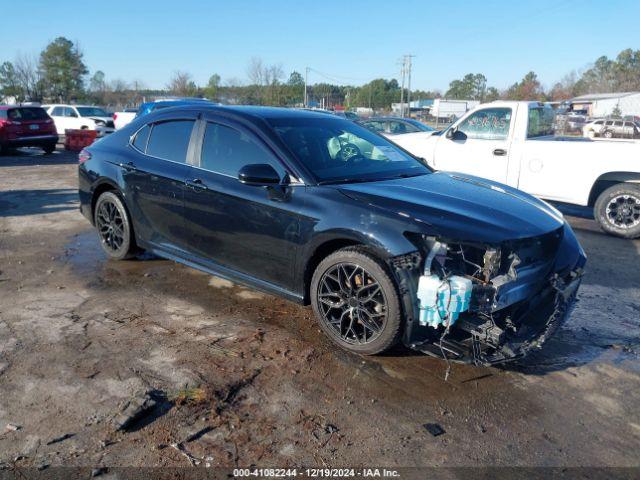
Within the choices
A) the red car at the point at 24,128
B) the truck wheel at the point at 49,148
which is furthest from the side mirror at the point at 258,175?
the truck wheel at the point at 49,148

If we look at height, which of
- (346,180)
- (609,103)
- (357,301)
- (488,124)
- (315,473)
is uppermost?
(609,103)

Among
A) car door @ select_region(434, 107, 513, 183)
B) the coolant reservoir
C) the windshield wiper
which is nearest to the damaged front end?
→ the coolant reservoir

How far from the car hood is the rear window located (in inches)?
672

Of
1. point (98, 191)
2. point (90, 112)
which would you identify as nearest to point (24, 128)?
point (90, 112)

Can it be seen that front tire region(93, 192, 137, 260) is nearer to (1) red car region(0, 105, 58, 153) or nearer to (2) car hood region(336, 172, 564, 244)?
(2) car hood region(336, 172, 564, 244)

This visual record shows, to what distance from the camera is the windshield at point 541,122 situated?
8414mm

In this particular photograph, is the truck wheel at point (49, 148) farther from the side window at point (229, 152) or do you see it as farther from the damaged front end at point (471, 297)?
the damaged front end at point (471, 297)

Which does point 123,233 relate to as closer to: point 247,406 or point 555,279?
point 247,406

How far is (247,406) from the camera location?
3.15m

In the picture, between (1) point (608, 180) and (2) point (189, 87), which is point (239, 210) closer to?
(1) point (608, 180)

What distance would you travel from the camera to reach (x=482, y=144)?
28.5ft

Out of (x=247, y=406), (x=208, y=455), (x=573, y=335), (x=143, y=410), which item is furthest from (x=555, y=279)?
(x=143, y=410)

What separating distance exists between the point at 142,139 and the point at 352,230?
283 cm

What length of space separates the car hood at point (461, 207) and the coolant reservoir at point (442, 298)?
294 mm
